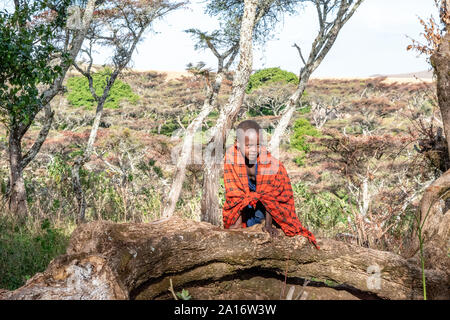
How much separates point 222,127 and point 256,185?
2246 millimetres

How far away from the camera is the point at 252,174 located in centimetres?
290

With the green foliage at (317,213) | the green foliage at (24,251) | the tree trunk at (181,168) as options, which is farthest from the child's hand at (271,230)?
the green foliage at (317,213)

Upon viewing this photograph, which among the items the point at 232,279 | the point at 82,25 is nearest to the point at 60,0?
the point at 82,25

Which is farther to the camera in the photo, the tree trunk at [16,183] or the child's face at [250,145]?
the tree trunk at [16,183]

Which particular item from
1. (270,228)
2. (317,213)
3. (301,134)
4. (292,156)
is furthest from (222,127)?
(301,134)

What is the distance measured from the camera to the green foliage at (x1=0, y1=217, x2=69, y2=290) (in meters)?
3.35

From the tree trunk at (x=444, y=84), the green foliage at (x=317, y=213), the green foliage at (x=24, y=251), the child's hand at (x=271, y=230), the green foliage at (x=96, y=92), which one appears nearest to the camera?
the child's hand at (x=271, y=230)

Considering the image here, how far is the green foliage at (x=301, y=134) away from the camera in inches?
931

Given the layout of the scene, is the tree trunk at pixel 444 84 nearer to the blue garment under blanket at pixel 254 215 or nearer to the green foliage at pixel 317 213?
the blue garment under blanket at pixel 254 215

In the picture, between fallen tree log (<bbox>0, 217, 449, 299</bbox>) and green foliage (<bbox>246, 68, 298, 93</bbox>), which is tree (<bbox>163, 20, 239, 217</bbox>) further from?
green foliage (<bbox>246, 68, 298, 93</bbox>)

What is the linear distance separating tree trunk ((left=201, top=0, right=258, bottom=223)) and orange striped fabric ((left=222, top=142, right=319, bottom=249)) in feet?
6.06

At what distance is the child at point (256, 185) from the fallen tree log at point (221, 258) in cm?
14

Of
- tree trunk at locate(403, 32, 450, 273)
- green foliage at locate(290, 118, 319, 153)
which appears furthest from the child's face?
green foliage at locate(290, 118, 319, 153)

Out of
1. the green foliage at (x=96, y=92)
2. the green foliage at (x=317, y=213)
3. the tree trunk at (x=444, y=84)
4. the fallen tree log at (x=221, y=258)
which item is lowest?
the green foliage at (x=317, y=213)
